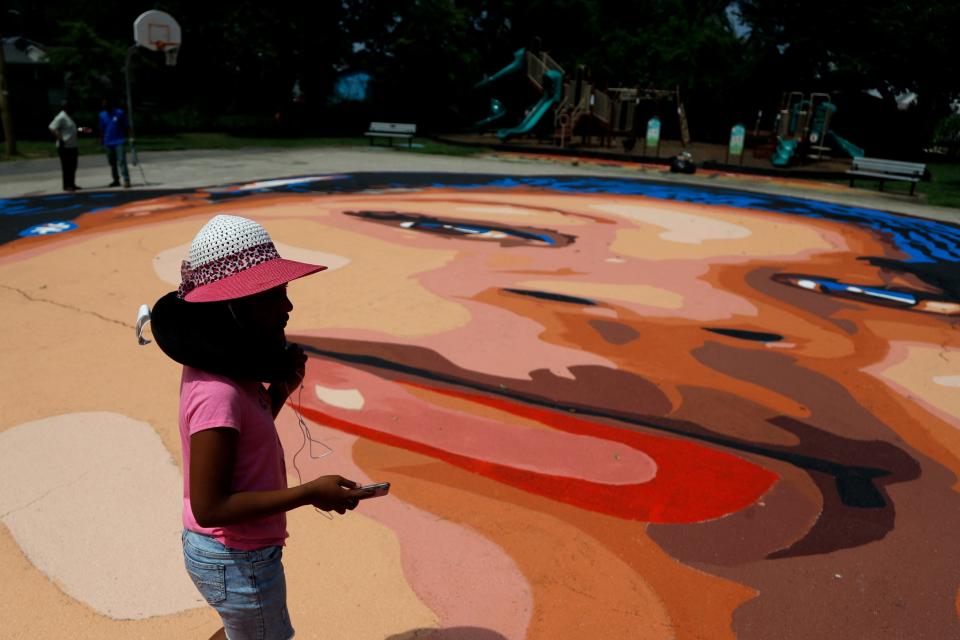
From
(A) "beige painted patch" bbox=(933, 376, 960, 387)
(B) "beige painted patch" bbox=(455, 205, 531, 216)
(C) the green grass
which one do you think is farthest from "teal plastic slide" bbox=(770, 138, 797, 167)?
(A) "beige painted patch" bbox=(933, 376, 960, 387)

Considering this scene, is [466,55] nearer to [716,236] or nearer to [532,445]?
[716,236]

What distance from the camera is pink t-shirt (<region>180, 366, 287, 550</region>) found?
6.15 feet

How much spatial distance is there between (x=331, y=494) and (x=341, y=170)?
1834 centimetres

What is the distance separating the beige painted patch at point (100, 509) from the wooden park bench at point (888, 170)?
21.4m

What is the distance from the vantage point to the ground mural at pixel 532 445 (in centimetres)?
338

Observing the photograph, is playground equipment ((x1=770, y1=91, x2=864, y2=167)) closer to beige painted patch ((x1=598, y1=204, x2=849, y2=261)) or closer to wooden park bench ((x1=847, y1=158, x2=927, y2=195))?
wooden park bench ((x1=847, y1=158, x2=927, y2=195))

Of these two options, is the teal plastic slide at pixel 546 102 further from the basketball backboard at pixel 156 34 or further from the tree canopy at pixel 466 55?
the basketball backboard at pixel 156 34

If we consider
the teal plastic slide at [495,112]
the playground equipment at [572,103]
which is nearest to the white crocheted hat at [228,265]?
the playground equipment at [572,103]

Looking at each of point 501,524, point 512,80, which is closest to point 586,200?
point 501,524

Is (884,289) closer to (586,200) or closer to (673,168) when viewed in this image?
(586,200)

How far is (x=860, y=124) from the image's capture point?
33.2 meters

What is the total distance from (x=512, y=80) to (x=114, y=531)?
35909mm

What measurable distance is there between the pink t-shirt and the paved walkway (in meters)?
14.6

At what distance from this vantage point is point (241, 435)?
198 centimetres
